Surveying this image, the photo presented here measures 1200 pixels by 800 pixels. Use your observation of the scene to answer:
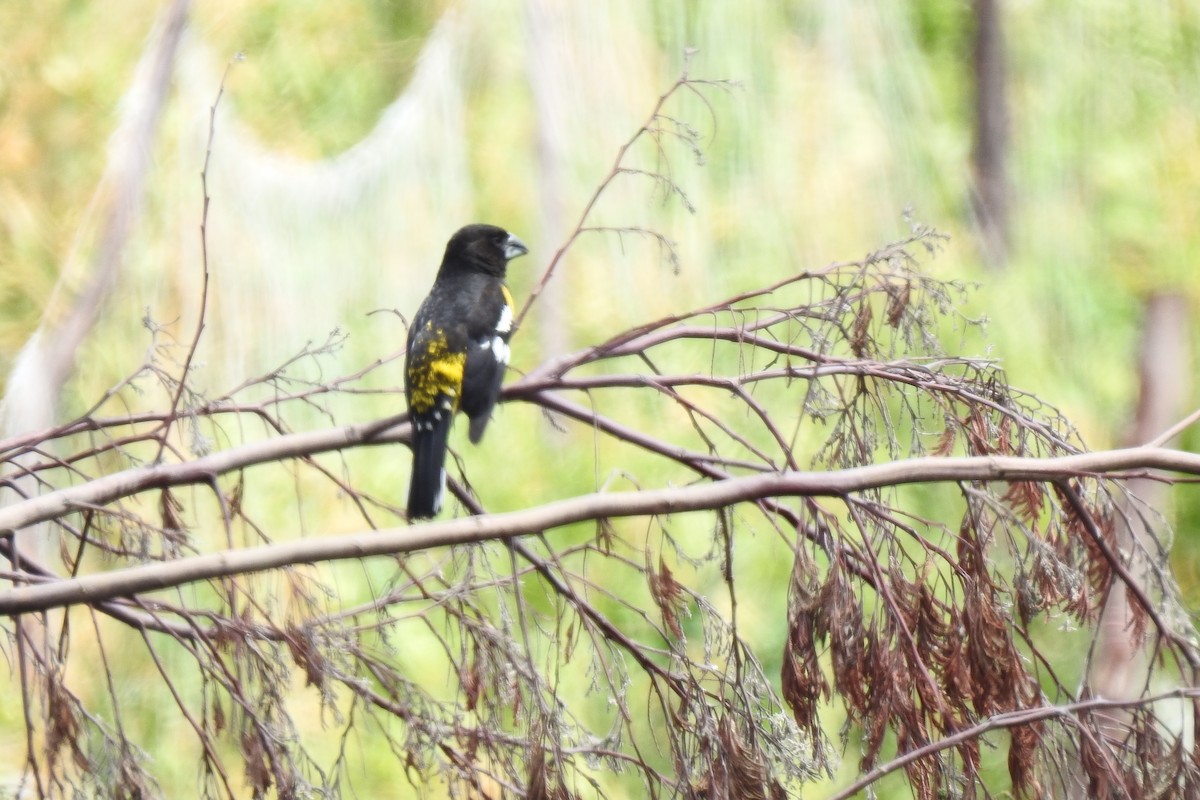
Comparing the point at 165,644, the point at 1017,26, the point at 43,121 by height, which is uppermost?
the point at 1017,26

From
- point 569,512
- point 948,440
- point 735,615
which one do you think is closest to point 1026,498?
point 948,440

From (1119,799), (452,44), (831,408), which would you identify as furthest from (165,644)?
(1119,799)

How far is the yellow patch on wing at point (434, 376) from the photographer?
3.06m

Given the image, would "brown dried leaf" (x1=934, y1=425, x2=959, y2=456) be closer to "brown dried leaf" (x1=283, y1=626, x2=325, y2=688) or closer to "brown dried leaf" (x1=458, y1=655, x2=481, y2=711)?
"brown dried leaf" (x1=458, y1=655, x2=481, y2=711)

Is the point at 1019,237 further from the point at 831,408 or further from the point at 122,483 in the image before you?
the point at 122,483

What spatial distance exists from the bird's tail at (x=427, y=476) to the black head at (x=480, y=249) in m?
1.03

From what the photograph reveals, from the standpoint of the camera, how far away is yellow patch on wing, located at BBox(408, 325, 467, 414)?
3057 mm

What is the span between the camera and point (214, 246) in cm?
439

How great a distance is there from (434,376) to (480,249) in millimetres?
799

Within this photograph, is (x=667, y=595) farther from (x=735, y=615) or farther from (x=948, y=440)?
(x=948, y=440)

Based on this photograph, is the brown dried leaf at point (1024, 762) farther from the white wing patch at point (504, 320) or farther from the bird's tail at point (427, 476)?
the white wing patch at point (504, 320)

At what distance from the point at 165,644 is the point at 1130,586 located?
128 inches

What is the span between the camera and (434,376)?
10.1 ft

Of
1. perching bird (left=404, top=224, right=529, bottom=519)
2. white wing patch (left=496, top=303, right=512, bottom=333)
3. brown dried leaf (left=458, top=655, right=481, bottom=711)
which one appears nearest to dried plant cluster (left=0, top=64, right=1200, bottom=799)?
brown dried leaf (left=458, top=655, right=481, bottom=711)
